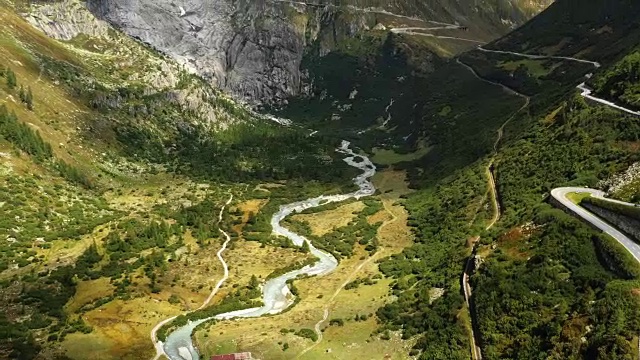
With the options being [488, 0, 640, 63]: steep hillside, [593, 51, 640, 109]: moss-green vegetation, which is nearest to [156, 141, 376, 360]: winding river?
[593, 51, 640, 109]: moss-green vegetation

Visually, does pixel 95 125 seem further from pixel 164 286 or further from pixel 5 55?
pixel 164 286

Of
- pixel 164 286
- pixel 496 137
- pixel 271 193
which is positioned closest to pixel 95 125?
pixel 271 193

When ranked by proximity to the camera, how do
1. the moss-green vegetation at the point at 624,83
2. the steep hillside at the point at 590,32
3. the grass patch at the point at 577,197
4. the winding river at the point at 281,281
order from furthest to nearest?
the steep hillside at the point at 590,32 < the moss-green vegetation at the point at 624,83 < the winding river at the point at 281,281 < the grass patch at the point at 577,197

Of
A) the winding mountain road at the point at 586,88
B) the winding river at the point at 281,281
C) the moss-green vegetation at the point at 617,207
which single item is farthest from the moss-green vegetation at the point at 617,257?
the winding river at the point at 281,281

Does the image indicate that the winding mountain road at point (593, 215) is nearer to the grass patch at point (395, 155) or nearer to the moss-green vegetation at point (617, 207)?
the moss-green vegetation at point (617, 207)

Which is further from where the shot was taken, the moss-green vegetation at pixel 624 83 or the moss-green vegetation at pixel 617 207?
the moss-green vegetation at pixel 624 83

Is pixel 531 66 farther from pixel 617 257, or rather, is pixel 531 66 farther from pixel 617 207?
pixel 617 257

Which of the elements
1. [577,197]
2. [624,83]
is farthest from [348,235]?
[624,83]
